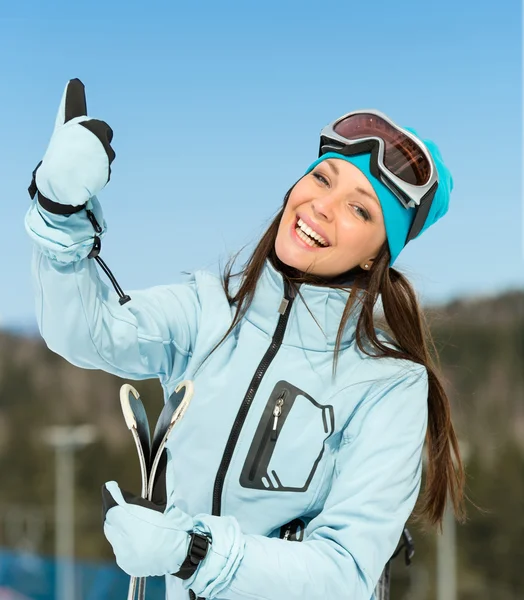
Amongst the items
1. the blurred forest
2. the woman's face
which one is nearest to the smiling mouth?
the woman's face

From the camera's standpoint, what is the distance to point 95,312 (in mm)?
1698

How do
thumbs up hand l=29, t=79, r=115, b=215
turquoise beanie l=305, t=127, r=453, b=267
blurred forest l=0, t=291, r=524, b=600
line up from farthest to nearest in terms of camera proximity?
1. blurred forest l=0, t=291, r=524, b=600
2. turquoise beanie l=305, t=127, r=453, b=267
3. thumbs up hand l=29, t=79, r=115, b=215

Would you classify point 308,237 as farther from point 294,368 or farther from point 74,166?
point 74,166

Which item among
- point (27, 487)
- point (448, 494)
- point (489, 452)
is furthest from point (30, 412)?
point (448, 494)

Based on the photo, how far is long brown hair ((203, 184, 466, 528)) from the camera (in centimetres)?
190

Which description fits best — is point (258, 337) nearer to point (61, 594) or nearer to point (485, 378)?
point (61, 594)

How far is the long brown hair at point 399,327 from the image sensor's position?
1896 mm

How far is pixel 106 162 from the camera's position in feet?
5.06

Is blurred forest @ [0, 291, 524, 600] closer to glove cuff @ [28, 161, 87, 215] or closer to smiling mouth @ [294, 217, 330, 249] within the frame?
smiling mouth @ [294, 217, 330, 249]

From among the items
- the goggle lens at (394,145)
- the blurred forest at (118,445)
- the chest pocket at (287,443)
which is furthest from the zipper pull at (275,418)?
the blurred forest at (118,445)

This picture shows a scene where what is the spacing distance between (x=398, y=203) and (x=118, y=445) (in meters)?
28.4

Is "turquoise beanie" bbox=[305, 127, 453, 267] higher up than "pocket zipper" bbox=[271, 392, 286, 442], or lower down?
higher up

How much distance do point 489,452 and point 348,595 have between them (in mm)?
28425

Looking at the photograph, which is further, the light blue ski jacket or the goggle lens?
the goggle lens
